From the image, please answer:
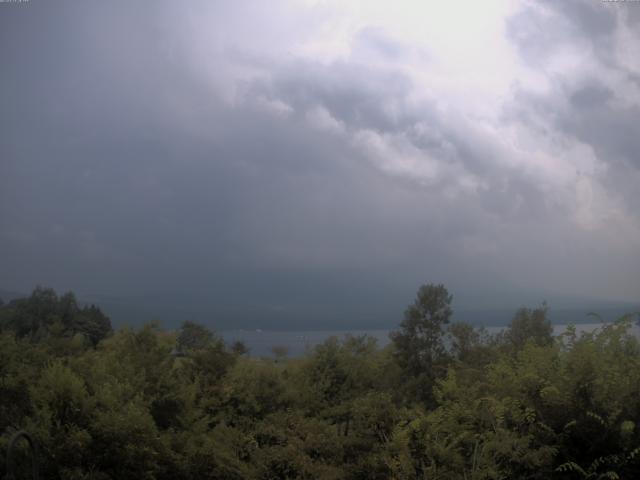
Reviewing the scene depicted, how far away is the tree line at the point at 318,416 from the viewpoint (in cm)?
707

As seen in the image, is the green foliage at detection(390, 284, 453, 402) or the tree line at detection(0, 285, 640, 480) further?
the green foliage at detection(390, 284, 453, 402)

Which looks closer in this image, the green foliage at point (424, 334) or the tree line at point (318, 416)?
the tree line at point (318, 416)

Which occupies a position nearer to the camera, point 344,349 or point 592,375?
point 592,375

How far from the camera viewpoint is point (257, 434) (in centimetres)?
1074

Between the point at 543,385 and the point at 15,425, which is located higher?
the point at 543,385

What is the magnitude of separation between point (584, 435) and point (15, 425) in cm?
832

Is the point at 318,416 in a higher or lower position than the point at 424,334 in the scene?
lower

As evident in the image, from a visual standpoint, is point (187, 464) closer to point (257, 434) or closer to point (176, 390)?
point (257, 434)

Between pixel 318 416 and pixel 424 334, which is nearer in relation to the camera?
pixel 318 416

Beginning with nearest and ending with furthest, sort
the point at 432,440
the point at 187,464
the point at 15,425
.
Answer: the point at 432,440 < the point at 15,425 < the point at 187,464

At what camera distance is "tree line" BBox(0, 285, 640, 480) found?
23.2 feet

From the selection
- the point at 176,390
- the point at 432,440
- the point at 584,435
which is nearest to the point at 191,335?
the point at 176,390

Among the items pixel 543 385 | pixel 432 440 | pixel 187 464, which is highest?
pixel 543 385

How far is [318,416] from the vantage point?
13.2m
